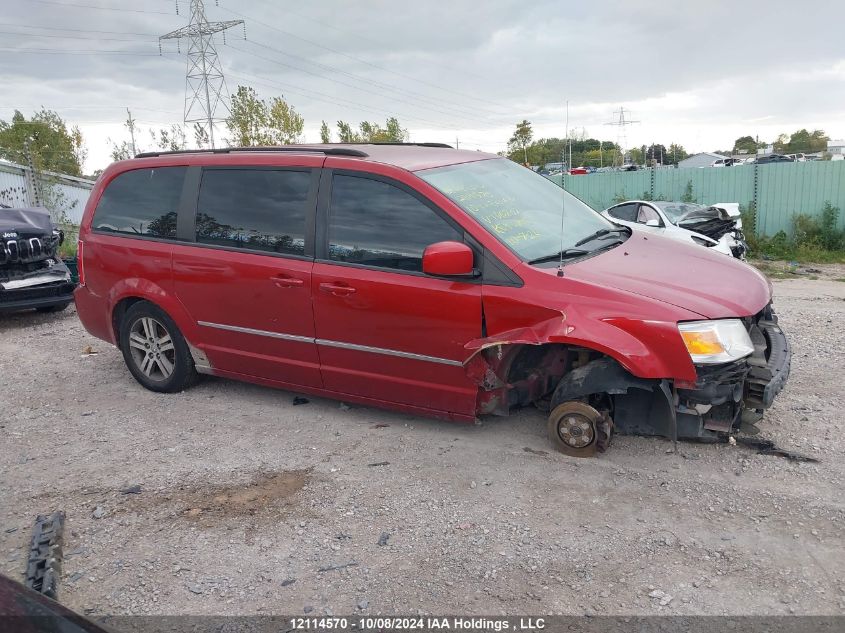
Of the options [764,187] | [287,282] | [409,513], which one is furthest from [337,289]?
[764,187]

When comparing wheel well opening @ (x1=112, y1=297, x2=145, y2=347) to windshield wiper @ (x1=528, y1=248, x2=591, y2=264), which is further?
wheel well opening @ (x1=112, y1=297, x2=145, y2=347)

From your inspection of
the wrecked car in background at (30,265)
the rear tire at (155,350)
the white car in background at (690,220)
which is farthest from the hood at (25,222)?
the white car in background at (690,220)

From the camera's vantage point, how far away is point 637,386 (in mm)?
3803

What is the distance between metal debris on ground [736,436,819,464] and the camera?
156 inches

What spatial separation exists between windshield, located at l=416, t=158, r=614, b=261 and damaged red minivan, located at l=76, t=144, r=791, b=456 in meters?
0.02

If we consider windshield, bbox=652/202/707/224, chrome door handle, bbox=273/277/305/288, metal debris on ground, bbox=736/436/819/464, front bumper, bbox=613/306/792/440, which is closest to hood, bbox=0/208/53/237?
chrome door handle, bbox=273/277/305/288

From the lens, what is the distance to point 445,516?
11.6ft

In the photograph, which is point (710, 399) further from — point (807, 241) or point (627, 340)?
point (807, 241)

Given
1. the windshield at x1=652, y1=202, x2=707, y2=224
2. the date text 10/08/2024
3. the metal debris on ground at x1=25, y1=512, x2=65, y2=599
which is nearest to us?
the date text 10/08/2024

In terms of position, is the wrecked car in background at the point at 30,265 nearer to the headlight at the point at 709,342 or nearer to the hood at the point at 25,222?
the hood at the point at 25,222

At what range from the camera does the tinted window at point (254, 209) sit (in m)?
4.65

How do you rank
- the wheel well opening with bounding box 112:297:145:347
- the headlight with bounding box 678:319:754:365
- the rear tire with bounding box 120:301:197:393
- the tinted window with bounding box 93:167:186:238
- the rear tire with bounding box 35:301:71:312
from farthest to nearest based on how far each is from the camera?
the rear tire with bounding box 35:301:71:312
the wheel well opening with bounding box 112:297:145:347
the rear tire with bounding box 120:301:197:393
the tinted window with bounding box 93:167:186:238
the headlight with bounding box 678:319:754:365

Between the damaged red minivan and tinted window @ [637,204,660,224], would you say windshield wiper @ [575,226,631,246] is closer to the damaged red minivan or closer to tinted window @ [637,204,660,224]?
the damaged red minivan

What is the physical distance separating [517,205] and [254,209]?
1.83 m
